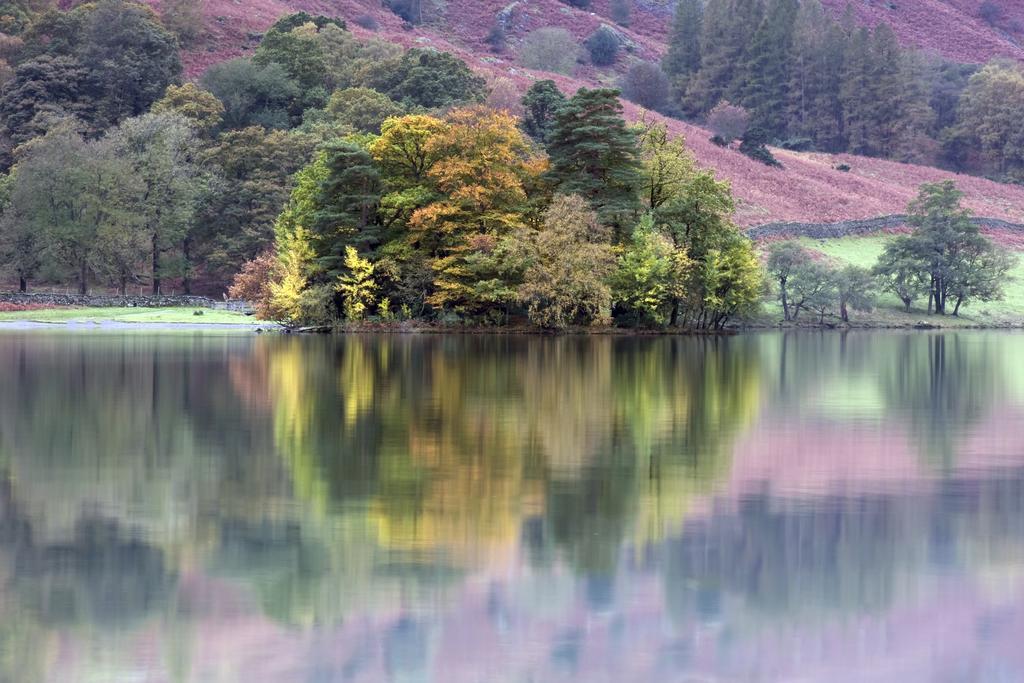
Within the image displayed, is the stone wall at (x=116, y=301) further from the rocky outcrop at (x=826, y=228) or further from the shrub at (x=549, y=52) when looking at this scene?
the shrub at (x=549, y=52)

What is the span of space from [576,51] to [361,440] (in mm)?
131258

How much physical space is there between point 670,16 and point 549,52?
48067mm

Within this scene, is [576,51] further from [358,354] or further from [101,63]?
[358,354]

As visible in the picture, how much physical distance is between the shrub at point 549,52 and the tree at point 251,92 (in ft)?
143

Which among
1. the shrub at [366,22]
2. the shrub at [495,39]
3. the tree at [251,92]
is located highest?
the shrub at [495,39]

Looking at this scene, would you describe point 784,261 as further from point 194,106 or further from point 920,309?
point 194,106

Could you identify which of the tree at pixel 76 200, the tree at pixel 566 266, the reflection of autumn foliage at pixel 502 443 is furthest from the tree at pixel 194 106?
the reflection of autumn foliage at pixel 502 443

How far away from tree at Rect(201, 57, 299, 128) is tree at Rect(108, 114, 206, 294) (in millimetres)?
11323

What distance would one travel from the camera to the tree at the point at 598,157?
192 feet

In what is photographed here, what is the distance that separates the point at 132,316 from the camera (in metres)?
66.2

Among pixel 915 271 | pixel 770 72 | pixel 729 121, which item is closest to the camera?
pixel 915 271

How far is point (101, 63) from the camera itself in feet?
313

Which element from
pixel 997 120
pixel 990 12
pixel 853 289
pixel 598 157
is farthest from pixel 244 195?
pixel 990 12

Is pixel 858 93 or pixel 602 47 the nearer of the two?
pixel 858 93
